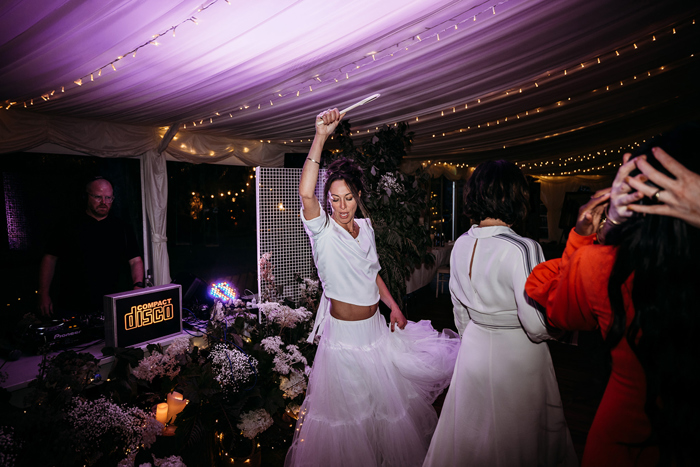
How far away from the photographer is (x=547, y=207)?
47.6 ft

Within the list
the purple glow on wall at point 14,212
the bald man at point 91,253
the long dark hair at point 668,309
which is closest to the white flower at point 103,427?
the bald man at point 91,253

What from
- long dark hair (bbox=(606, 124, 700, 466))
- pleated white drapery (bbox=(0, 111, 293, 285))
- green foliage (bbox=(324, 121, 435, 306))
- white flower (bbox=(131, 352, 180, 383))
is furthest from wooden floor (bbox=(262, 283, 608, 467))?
pleated white drapery (bbox=(0, 111, 293, 285))

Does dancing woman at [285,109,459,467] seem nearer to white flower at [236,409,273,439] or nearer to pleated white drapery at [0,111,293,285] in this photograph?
white flower at [236,409,273,439]

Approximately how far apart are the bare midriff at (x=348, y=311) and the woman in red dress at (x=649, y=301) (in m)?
1.39

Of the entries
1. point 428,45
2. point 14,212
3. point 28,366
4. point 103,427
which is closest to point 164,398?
point 103,427

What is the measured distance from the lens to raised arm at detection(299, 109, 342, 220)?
72.2 inches

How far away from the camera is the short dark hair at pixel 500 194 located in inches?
61.8

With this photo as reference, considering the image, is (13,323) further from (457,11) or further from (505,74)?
(505,74)

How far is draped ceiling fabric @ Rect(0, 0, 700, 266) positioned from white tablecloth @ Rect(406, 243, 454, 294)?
2725mm

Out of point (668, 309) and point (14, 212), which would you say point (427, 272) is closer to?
point (668, 309)

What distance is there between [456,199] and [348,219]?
9746mm

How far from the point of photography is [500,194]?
1.57 meters

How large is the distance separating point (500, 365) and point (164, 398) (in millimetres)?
2287

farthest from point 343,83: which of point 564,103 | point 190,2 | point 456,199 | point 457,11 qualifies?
point 456,199
